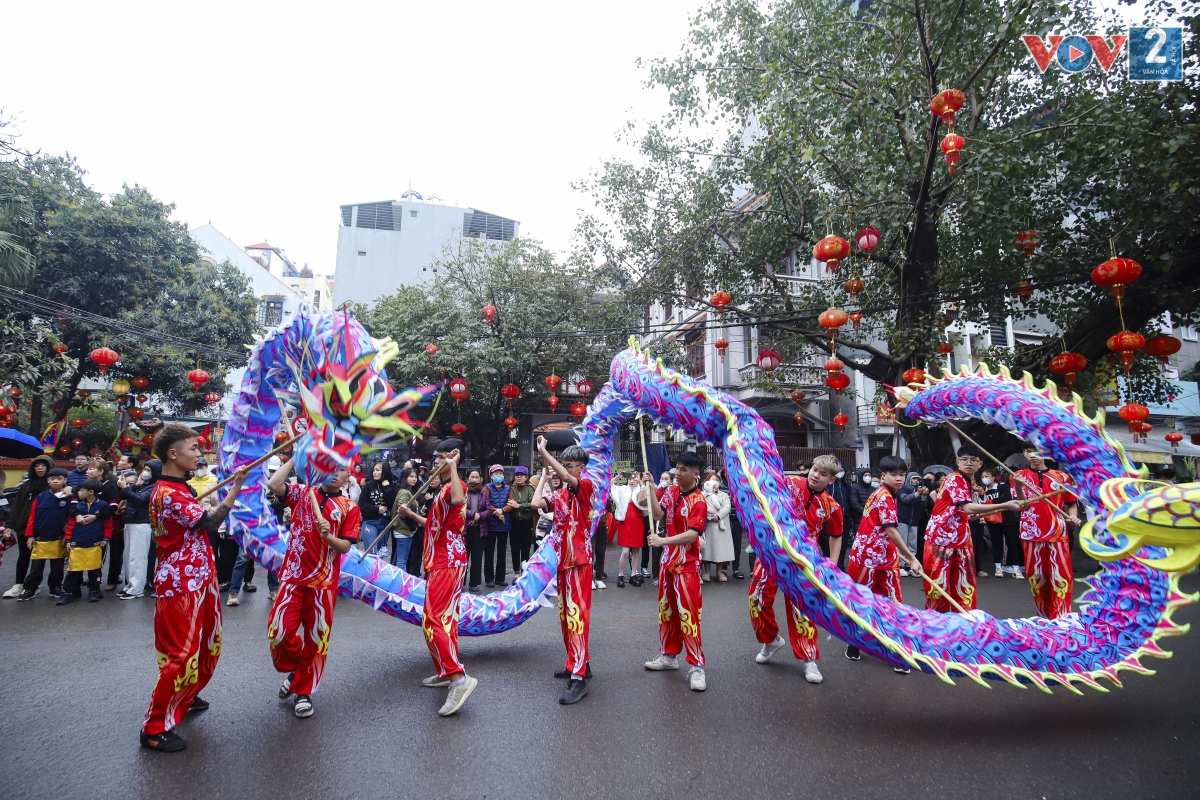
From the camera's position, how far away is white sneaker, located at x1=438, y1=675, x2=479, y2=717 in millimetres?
3852

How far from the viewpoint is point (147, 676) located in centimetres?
454

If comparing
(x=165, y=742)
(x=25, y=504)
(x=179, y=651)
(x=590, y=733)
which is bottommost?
(x=590, y=733)

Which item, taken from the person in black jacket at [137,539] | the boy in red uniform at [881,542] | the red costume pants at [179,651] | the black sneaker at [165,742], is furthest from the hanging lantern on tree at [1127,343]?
the person in black jacket at [137,539]

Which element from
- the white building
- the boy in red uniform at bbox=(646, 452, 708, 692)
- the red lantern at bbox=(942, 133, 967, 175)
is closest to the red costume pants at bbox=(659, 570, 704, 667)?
the boy in red uniform at bbox=(646, 452, 708, 692)

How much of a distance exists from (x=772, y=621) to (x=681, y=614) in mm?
924

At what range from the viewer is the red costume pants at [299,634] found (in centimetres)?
388

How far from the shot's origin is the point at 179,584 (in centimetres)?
347

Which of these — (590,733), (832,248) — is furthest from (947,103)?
(590,733)

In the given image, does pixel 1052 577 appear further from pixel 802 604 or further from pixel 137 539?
pixel 137 539

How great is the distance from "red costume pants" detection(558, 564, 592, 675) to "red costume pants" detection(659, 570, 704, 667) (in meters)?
0.61

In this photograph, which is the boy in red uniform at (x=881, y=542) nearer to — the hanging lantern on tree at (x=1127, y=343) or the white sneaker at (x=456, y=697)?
the white sneaker at (x=456, y=697)

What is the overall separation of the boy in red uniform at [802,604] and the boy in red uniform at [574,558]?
1247 mm

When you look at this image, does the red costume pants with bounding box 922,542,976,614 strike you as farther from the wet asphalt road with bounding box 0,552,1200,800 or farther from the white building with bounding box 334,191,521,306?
the white building with bounding box 334,191,521,306

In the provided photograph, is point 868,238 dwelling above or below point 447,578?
above
